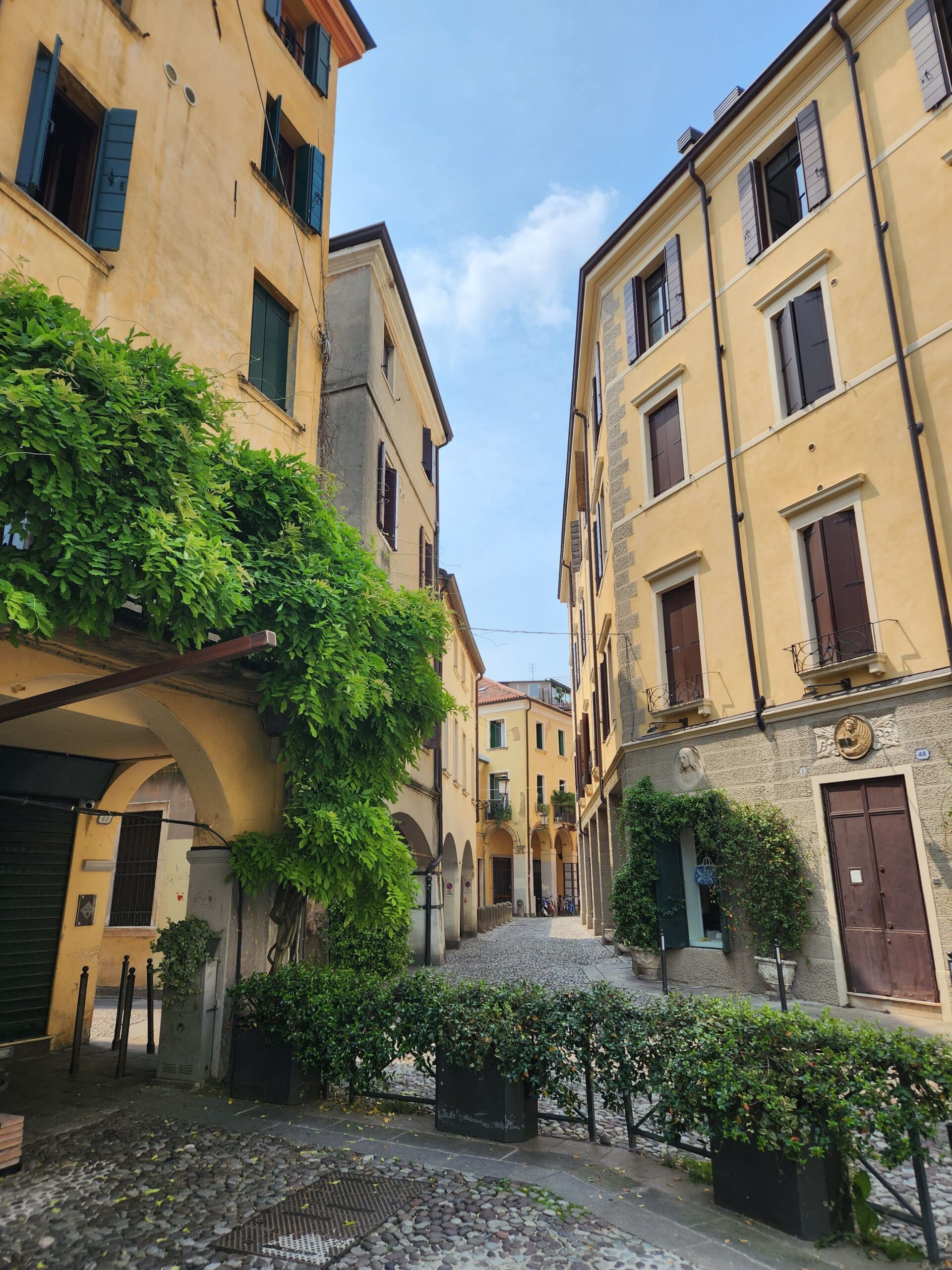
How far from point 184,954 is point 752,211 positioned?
1419cm

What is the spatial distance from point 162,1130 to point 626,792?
31.3ft

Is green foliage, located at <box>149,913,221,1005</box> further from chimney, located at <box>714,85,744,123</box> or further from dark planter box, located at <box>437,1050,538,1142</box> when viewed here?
chimney, located at <box>714,85,744,123</box>

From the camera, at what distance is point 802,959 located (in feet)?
36.7

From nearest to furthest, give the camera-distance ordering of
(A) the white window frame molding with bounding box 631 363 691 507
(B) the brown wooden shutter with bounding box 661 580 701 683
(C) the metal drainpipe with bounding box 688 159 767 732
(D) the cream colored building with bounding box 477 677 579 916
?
(C) the metal drainpipe with bounding box 688 159 767 732 < (B) the brown wooden shutter with bounding box 661 580 701 683 < (A) the white window frame molding with bounding box 631 363 691 507 < (D) the cream colored building with bounding box 477 677 579 916

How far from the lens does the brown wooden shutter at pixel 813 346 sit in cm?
1231

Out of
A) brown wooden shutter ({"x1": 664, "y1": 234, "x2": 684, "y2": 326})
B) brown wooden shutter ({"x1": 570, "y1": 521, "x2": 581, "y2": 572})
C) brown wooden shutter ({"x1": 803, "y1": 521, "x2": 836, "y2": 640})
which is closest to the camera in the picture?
brown wooden shutter ({"x1": 803, "y1": 521, "x2": 836, "y2": 640})

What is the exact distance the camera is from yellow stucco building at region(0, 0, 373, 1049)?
668cm

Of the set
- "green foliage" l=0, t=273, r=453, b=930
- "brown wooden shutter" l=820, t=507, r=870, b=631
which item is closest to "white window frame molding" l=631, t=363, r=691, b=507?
"brown wooden shutter" l=820, t=507, r=870, b=631

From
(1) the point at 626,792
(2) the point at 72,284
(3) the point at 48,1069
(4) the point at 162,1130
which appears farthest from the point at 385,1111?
(1) the point at 626,792

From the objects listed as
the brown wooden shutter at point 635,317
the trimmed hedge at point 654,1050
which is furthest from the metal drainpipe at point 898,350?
the trimmed hedge at point 654,1050

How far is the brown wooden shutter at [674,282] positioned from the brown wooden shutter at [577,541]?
480 inches

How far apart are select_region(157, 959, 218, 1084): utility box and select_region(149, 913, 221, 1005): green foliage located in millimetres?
65

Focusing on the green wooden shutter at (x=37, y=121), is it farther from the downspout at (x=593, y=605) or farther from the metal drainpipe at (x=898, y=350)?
the downspout at (x=593, y=605)

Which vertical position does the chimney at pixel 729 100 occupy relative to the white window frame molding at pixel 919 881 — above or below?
above
